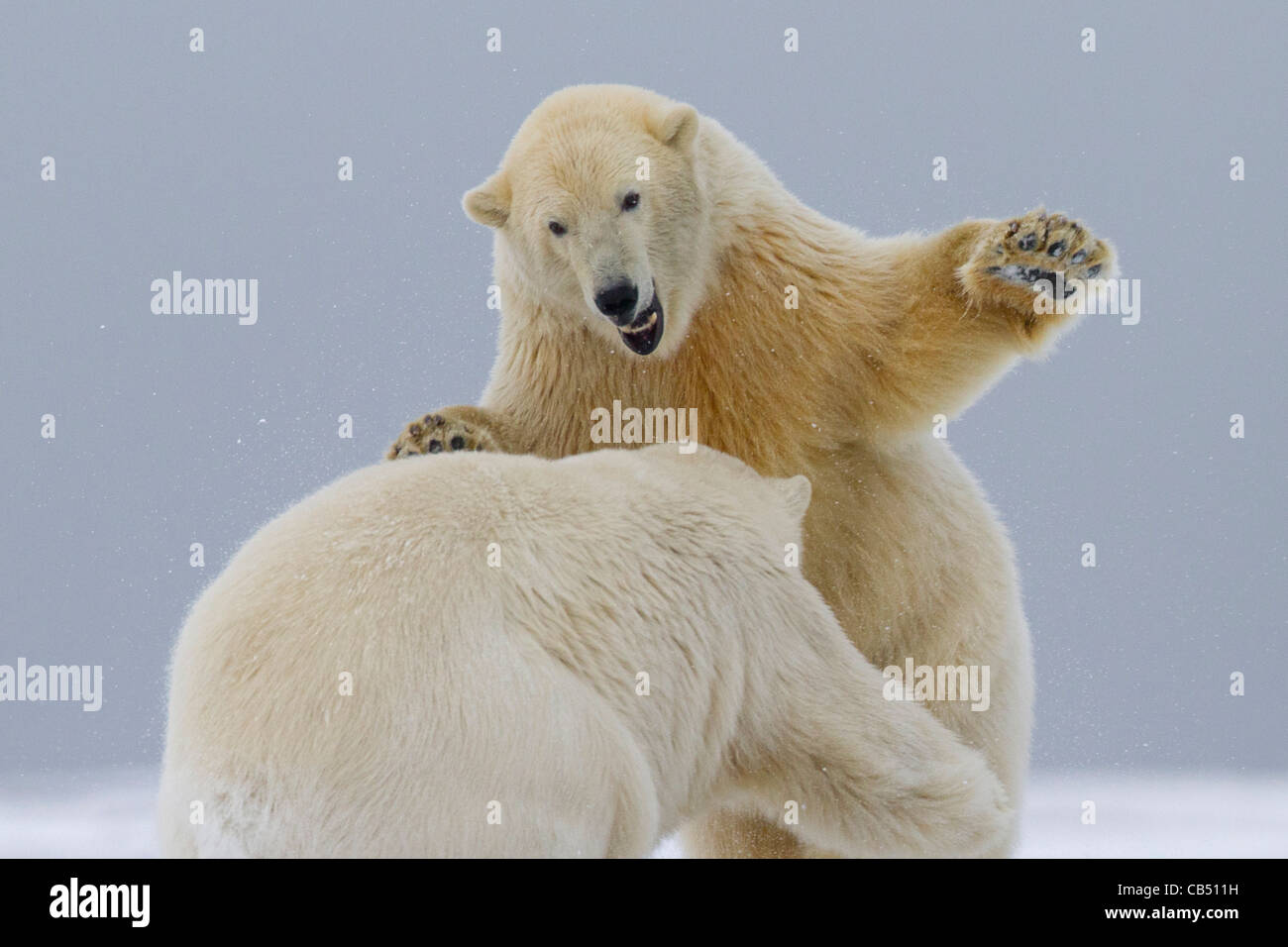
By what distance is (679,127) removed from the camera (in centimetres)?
482

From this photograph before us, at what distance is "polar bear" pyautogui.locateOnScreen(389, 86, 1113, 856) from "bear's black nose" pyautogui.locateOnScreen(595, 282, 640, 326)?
18 cm

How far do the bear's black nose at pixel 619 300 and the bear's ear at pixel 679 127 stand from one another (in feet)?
1.87

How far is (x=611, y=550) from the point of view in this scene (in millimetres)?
3627

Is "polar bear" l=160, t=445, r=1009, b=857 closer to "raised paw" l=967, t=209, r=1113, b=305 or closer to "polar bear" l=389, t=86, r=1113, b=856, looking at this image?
"polar bear" l=389, t=86, r=1113, b=856

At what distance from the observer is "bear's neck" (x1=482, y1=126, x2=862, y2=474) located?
5066 mm

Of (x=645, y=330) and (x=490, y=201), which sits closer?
(x=645, y=330)

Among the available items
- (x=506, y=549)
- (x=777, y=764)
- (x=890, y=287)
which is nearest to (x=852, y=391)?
(x=890, y=287)

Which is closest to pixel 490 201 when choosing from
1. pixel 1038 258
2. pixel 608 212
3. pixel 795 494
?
pixel 608 212

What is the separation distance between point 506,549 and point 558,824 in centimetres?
62

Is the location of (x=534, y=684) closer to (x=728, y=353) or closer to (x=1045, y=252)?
(x=728, y=353)

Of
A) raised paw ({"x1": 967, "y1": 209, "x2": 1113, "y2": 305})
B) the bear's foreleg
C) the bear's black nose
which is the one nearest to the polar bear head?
the bear's black nose

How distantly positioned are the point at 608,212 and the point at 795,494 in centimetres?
101

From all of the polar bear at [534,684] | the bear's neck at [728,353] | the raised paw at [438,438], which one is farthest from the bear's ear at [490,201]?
the polar bear at [534,684]
